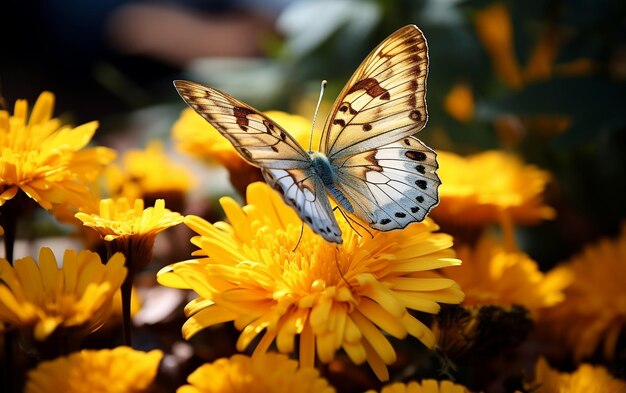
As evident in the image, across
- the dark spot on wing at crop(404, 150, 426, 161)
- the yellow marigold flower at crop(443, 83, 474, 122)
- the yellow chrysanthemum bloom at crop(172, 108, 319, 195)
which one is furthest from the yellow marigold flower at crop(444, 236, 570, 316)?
the yellow marigold flower at crop(443, 83, 474, 122)

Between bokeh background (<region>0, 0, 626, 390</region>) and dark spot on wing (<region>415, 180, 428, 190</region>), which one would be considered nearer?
→ dark spot on wing (<region>415, 180, 428, 190</region>)

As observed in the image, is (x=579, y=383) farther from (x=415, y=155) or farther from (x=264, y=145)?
(x=264, y=145)

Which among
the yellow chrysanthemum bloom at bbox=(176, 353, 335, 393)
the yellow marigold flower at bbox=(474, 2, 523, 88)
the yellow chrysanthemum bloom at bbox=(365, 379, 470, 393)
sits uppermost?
the yellow marigold flower at bbox=(474, 2, 523, 88)

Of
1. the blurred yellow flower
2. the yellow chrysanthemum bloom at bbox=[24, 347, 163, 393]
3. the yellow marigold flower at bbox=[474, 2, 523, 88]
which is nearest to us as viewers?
the yellow chrysanthemum bloom at bbox=[24, 347, 163, 393]

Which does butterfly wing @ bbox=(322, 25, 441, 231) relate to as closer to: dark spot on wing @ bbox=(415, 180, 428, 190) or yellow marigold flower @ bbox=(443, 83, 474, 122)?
dark spot on wing @ bbox=(415, 180, 428, 190)

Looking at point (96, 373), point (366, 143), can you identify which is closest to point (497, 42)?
point (366, 143)

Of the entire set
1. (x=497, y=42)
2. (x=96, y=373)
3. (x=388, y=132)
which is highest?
(x=497, y=42)
